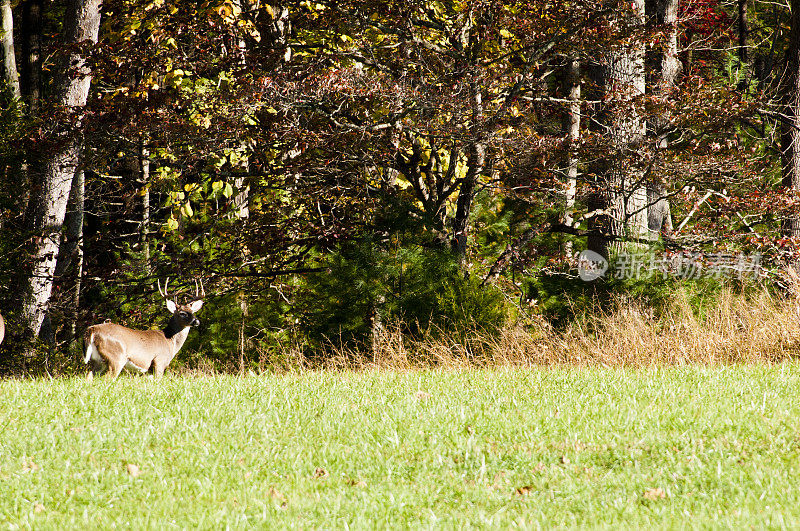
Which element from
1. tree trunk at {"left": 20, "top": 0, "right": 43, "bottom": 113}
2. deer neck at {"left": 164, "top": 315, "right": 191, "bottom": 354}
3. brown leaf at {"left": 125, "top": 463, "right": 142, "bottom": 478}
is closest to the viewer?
brown leaf at {"left": 125, "top": 463, "right": 142, "bottom": 478}

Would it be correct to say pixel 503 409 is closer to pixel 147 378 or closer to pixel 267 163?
pixel 147 378

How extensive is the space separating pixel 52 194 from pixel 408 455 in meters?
8.74

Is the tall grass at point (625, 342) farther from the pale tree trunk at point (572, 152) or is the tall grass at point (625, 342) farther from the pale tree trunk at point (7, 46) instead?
the pale tree trunk at point (7, 46)

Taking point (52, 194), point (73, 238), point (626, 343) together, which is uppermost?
point (52, 194)

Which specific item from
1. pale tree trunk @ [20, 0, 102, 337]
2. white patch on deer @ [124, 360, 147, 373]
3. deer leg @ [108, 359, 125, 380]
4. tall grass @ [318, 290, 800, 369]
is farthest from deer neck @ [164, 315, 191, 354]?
pale tree trunk @ [20, 0, 102, 337]

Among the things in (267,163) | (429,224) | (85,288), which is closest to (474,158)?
(429,224)

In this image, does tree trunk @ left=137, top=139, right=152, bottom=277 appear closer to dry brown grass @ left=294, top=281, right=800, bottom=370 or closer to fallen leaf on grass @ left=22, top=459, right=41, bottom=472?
dry brown grass @ left=294, top=281, right=800, bottom=370

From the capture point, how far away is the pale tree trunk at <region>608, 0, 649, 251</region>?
11195mm

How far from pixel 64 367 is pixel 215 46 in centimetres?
516

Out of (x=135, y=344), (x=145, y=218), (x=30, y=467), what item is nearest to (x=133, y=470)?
(x=30, y=467)

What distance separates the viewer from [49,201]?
12531mm

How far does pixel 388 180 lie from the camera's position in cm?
1301

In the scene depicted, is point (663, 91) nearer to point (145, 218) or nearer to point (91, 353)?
point (91, 353)

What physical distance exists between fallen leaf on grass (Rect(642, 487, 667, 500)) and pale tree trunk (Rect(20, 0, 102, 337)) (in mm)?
9602
